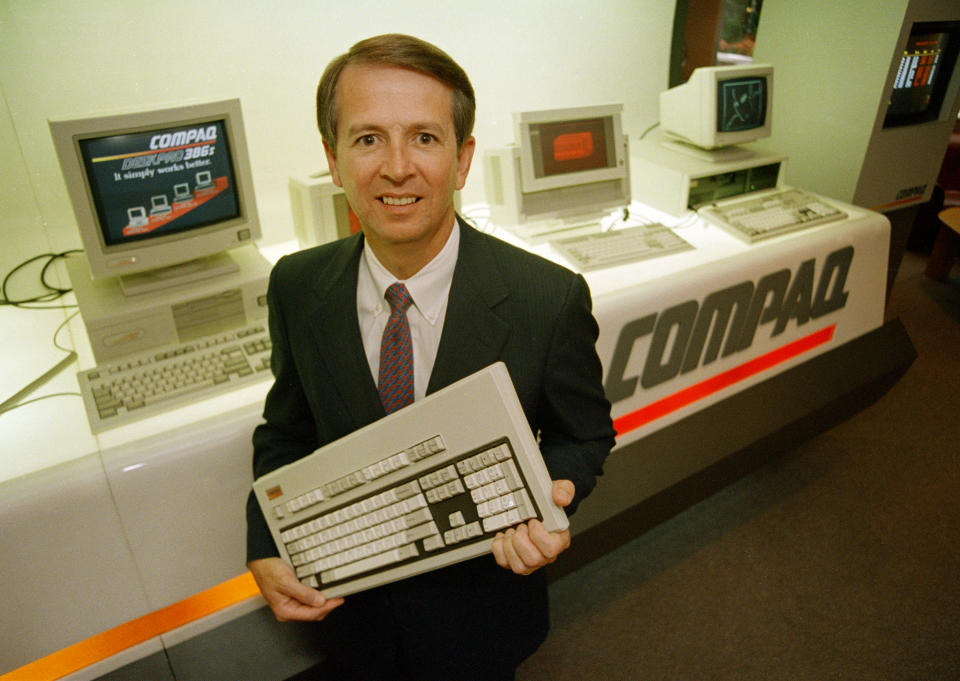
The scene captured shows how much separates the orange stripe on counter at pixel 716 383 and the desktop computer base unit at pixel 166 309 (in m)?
1.02

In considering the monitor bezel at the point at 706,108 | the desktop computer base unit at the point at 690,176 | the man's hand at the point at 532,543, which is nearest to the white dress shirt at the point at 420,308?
the man's hand at the point at 532,543

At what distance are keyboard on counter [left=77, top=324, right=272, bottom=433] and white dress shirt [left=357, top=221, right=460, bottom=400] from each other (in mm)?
493

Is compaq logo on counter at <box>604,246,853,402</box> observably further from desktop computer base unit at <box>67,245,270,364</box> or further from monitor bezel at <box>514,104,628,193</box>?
desktop computer base unit at <box>67,245,270,364</box>

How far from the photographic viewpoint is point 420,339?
93cm

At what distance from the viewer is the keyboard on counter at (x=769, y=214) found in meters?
2.01

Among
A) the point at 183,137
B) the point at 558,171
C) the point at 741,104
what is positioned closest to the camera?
the point at 183,137

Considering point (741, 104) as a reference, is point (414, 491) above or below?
below

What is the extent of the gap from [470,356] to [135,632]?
950 millimetres

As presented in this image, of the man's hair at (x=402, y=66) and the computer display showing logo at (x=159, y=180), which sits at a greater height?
the man's hair at (x=402, y=66)

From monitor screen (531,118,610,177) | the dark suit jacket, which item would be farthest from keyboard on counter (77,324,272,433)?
monitor screen (531,118,610,177)

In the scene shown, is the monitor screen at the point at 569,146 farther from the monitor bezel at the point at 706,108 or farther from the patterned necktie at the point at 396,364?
the patterned necktie at the point at 396,364

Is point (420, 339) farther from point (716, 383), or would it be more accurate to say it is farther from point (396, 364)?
point (716, 383)

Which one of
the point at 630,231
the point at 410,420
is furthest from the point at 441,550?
the point at 630,231

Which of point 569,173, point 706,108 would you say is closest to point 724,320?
point 569,173
